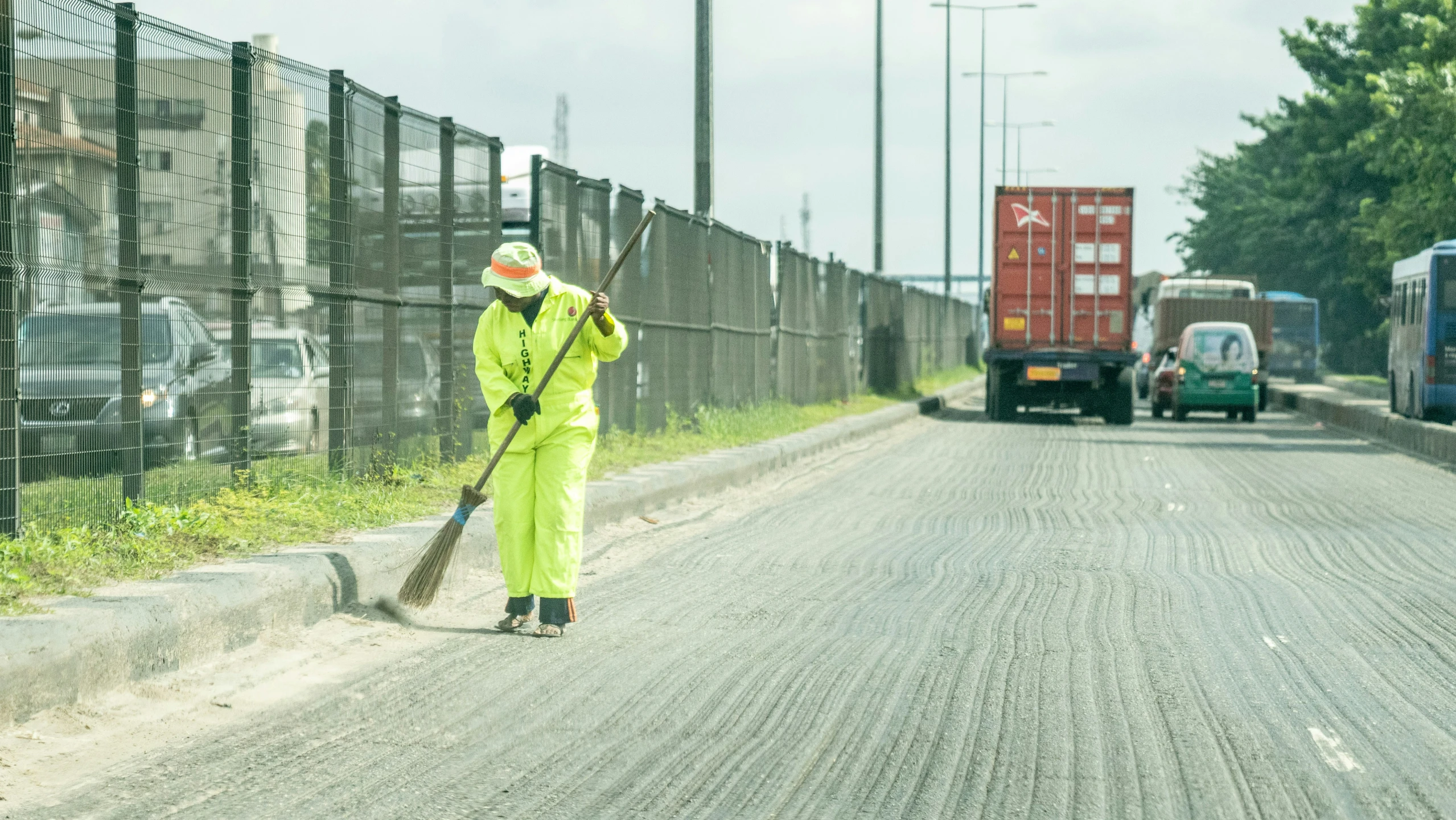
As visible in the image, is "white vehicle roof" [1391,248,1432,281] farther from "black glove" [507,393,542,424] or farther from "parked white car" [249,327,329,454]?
"black glove" [507,393,542,424]

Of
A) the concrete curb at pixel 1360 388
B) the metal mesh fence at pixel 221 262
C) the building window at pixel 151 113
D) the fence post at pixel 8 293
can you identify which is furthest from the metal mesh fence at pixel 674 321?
the concrete curb at pixel 1360 388

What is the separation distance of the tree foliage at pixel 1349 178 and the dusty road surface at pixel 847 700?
776 inches

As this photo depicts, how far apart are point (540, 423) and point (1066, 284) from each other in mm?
21494

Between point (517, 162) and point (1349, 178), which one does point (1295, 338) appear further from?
point (517, 162)

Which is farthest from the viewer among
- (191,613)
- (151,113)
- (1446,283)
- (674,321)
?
(1446,283)

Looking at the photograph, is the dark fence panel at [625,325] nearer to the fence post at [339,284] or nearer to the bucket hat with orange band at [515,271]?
the fence post at [339,284]

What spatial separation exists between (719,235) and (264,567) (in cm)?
1279

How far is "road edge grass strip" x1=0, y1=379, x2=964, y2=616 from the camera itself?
680 centimetres

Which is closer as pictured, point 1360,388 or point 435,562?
point 435,562

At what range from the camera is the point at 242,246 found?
905cm

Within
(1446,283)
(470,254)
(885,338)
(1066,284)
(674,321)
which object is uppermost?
(1066,284)

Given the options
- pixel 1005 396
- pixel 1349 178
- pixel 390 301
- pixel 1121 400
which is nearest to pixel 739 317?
pixel 1005 396

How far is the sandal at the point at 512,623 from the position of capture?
295 inches

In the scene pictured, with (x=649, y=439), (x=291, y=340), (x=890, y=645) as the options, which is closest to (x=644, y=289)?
(x=649, y=439)
